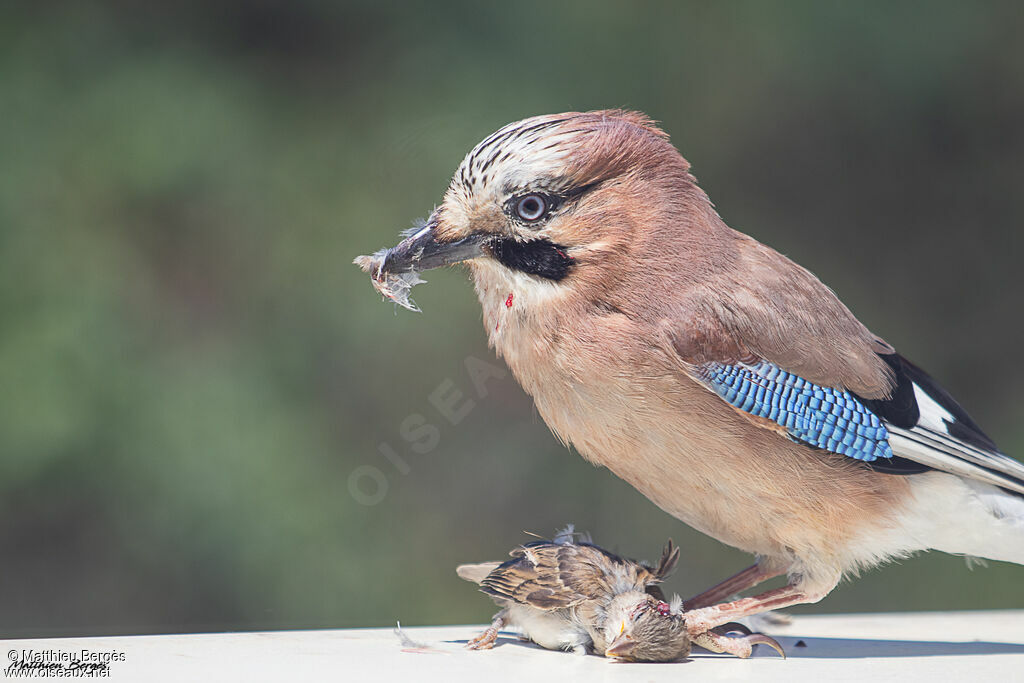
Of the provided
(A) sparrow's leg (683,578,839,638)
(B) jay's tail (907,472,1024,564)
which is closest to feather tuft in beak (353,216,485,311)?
(A) sparrow's leg (683,578,839,638)

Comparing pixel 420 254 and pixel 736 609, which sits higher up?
pixel 420 254

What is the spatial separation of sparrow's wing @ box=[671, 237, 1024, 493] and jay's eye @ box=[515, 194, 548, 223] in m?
0.33

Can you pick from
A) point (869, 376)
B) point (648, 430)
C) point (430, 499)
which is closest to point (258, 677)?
point (648, 430)

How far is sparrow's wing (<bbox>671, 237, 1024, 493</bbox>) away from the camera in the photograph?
2227 millimetres

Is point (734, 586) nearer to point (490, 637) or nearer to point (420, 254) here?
point (490, 637)

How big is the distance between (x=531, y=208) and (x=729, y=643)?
3.05 feet

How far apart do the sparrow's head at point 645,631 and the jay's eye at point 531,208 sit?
743 mm

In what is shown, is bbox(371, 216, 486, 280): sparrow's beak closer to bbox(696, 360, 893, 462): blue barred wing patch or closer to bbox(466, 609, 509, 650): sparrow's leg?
bbox(696, 360, 893, 462): blue barred wing patch

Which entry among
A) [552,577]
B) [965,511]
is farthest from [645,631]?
[965,511]

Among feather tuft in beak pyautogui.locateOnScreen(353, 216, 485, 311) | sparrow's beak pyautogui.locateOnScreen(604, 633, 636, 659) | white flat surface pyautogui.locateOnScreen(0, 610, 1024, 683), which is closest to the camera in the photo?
white flat surface pyautogui.locateOnScreen(0, 610, 1024, 683)

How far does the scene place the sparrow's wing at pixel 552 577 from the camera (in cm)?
223

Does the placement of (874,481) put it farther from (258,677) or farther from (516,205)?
(258,677)

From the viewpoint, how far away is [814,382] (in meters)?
2.29

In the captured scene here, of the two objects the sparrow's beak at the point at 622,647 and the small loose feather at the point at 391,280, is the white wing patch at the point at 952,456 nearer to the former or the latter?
the sparrow's beak at the point at 622,647
